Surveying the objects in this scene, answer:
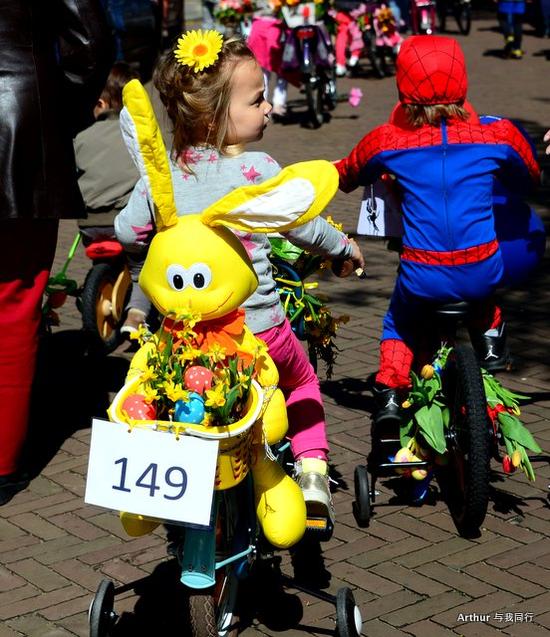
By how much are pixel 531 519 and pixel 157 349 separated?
1.92 m

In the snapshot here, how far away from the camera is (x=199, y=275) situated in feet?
11.3

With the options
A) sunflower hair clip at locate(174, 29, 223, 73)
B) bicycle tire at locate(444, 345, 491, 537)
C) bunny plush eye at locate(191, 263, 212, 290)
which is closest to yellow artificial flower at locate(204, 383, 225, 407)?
bunny plush eye at locate(191, 263, 212, 290)

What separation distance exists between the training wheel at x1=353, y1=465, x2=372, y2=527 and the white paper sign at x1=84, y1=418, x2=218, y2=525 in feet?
5.04

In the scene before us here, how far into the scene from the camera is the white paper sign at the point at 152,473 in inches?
127

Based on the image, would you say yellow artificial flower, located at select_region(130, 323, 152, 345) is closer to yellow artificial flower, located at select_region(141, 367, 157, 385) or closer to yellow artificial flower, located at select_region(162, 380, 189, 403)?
yellow artificial flower, located at select_region(141, 367, 157, 385)

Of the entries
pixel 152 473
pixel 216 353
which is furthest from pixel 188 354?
pixel 152 473

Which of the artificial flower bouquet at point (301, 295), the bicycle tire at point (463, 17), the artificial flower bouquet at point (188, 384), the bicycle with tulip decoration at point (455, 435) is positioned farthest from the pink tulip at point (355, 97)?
the artificial flower bouquet at point (188, 384)

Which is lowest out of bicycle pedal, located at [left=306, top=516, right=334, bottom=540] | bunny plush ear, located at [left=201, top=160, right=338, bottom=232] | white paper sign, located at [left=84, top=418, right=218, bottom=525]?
bicycle pedal, located at [left=306, top=516, right=334, bottom=540]

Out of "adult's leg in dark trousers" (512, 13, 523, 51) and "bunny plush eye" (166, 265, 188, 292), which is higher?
"bunny plush eye" (166, 265, 188, 292)

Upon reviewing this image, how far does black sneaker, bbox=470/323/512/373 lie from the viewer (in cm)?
499

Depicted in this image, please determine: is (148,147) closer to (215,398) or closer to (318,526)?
(215,398)

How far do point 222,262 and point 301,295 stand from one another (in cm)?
116

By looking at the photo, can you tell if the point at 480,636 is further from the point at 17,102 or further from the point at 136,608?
the point at 17,102

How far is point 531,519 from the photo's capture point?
4688 millimetres
